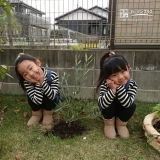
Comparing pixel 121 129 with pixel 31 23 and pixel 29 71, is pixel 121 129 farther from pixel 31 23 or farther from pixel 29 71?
pixel 31 23

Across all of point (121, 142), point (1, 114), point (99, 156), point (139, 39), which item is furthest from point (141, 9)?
point (1, 114)

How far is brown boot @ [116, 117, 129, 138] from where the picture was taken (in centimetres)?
227

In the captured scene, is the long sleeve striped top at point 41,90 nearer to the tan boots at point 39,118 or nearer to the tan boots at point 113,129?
the tan boots at point 39,118

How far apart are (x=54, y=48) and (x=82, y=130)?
1.93m

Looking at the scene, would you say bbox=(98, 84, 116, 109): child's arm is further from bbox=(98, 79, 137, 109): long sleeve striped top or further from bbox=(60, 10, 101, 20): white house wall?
bbox=(60, 10, 101, 20): white house wall

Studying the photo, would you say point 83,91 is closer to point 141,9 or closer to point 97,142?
point 97,142

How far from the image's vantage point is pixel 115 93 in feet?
6.79

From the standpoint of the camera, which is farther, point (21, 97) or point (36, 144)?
point (21, 97)

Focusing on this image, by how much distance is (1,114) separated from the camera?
9.25ft

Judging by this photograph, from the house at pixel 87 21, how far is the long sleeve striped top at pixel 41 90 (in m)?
1.46

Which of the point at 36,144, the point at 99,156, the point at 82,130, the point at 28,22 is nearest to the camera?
the point at 99,156

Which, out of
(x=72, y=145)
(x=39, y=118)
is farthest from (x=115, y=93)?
(x=39, y=118)

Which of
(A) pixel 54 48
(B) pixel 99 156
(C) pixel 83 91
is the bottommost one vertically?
(B) pixel 99 156

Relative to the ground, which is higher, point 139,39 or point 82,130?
point 139,39
